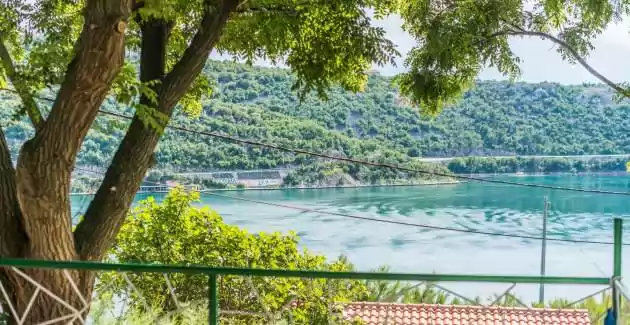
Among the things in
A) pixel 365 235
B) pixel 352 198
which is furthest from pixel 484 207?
pixel 352 198

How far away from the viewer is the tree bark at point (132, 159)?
305cm

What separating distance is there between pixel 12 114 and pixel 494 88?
25.8 m

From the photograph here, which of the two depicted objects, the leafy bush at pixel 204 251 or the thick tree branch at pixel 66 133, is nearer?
the thick tree branch at pixel 66 133

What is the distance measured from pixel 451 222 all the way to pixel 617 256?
2722 centimetres

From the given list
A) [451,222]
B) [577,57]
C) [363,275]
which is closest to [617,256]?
[363,275]

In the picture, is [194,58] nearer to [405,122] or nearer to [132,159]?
[132,159]

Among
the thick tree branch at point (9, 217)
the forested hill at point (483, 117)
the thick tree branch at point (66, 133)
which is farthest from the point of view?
the forested hill at point (483, 117)

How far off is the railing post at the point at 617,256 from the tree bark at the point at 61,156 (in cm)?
171

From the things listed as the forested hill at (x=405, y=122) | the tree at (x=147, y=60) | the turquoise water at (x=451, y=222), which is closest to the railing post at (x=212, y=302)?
the tree at (x=147, y=60)

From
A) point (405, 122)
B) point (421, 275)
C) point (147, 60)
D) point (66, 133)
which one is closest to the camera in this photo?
point (421, 275)

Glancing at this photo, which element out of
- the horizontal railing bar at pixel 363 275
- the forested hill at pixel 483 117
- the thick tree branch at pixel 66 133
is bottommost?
the horizontal railing bar at pixel 363 275

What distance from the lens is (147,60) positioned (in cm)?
342

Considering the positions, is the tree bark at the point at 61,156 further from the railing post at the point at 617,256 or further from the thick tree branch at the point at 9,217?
the railing post at the point at 617,256

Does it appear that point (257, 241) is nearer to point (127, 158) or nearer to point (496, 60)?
point (496, 60)
